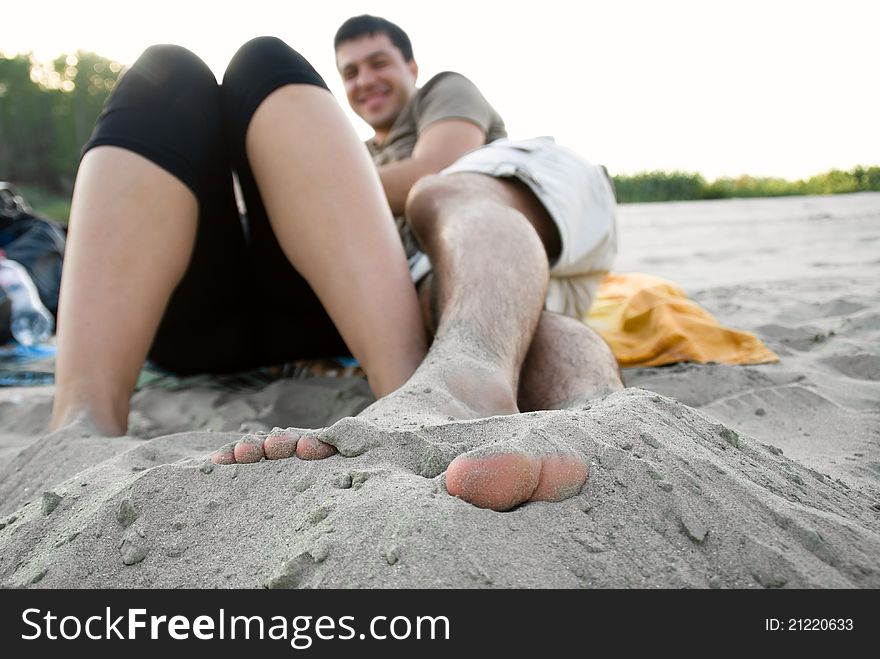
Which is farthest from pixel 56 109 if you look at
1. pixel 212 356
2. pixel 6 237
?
pixel 212 356

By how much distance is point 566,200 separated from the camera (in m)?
1.53

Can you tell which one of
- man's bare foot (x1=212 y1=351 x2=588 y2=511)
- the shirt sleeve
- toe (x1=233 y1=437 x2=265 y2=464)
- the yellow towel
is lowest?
the yellow towel

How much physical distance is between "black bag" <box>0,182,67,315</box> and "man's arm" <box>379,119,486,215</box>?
7.26ft

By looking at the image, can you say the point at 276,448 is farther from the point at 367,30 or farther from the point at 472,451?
the point at 367,30

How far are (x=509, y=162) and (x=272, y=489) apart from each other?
3.37 feet

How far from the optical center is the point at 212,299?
1.65 m

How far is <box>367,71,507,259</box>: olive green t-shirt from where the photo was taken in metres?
2.53

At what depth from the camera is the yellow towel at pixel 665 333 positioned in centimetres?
199

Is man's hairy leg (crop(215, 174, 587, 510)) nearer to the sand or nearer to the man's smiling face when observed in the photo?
the sand

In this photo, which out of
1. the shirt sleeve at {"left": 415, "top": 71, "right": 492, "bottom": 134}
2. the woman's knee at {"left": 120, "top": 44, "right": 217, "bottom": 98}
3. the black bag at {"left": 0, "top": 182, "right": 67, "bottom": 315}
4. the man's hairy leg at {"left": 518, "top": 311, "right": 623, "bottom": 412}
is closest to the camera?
the man's hairy leg at {"left": 518, "top": 311, "right": 623, "bottom": 412}

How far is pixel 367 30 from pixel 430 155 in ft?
3.67

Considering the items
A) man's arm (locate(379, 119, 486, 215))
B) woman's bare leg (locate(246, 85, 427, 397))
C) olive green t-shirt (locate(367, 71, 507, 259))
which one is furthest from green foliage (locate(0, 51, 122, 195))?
woman's bare leg (locate(246, 85, 427, 397))

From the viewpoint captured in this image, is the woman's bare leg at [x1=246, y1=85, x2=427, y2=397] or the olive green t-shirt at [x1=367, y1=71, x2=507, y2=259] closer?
the woman's bare leg at [x1=246, y1=85, x2=427, y2=397]

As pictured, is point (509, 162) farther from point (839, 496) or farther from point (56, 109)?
point (56, 109)
